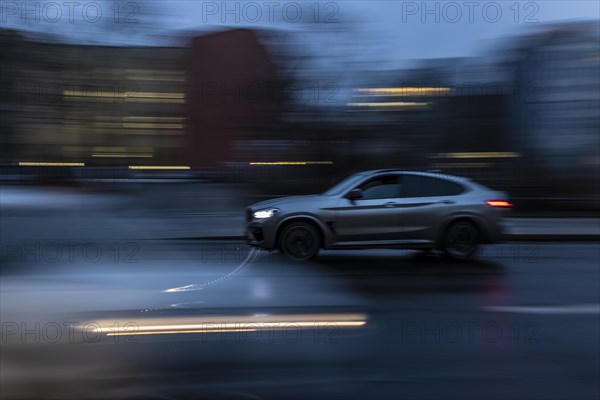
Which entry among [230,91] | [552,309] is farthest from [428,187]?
[230,91]

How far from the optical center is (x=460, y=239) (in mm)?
9234

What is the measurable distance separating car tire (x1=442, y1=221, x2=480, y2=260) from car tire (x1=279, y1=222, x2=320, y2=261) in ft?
7.14

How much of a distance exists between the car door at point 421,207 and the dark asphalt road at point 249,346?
386 cm

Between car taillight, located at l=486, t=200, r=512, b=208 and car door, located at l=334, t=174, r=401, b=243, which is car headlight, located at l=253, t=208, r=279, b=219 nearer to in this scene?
car door, located at l=334, t=174, r=401, b=243

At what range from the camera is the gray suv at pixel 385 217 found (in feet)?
29.2

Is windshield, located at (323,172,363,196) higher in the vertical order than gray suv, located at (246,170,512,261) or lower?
higher

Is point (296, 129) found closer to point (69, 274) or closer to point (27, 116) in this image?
point (27, 116)

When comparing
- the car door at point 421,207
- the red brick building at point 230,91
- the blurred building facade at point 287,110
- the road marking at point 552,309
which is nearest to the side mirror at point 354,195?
the car door at point 421,207

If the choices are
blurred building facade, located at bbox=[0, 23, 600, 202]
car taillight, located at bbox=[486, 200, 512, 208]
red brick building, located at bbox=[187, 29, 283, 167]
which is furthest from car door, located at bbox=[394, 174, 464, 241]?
red brick building, located at bbox=[187, 29, 283, 167]

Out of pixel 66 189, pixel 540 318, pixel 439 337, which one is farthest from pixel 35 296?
pixel 540 318

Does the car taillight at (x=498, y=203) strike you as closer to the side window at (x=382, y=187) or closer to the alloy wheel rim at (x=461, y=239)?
the alloy wheel rim at (x=461, y=239)

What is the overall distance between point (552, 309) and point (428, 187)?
366 cm

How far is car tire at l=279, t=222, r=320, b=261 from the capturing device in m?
8.90

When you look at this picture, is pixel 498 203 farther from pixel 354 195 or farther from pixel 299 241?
pixel 299 241
